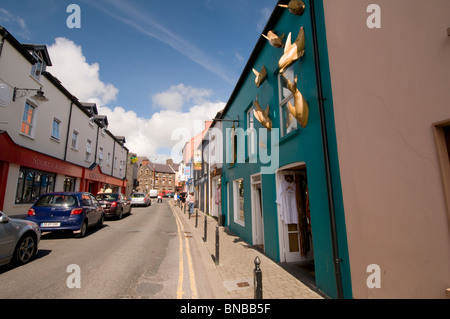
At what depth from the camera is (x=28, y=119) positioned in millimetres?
11750

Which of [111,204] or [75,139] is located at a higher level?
[75,139]

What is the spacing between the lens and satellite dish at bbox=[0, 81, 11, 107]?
9552 millimetres

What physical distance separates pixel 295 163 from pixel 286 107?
5.97 ft

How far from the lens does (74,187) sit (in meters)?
17.4

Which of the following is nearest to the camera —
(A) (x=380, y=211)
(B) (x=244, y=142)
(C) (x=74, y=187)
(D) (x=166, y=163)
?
(A) (x=380, y=211)

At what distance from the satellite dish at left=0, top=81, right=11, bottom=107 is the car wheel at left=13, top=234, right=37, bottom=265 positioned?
7.53 meters

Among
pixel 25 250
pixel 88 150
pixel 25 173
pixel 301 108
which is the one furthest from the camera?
pixel 88 150

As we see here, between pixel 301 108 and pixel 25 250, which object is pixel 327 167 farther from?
pixel 25 250

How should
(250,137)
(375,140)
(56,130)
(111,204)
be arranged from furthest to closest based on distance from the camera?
(56,130) < (111,204) < (250,137) < (375,140)

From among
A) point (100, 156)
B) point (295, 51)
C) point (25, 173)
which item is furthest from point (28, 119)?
point (295, 51)

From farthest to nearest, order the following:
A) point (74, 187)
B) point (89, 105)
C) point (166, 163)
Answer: point (166, 163)
point (89, 105)
point (74, 187)
